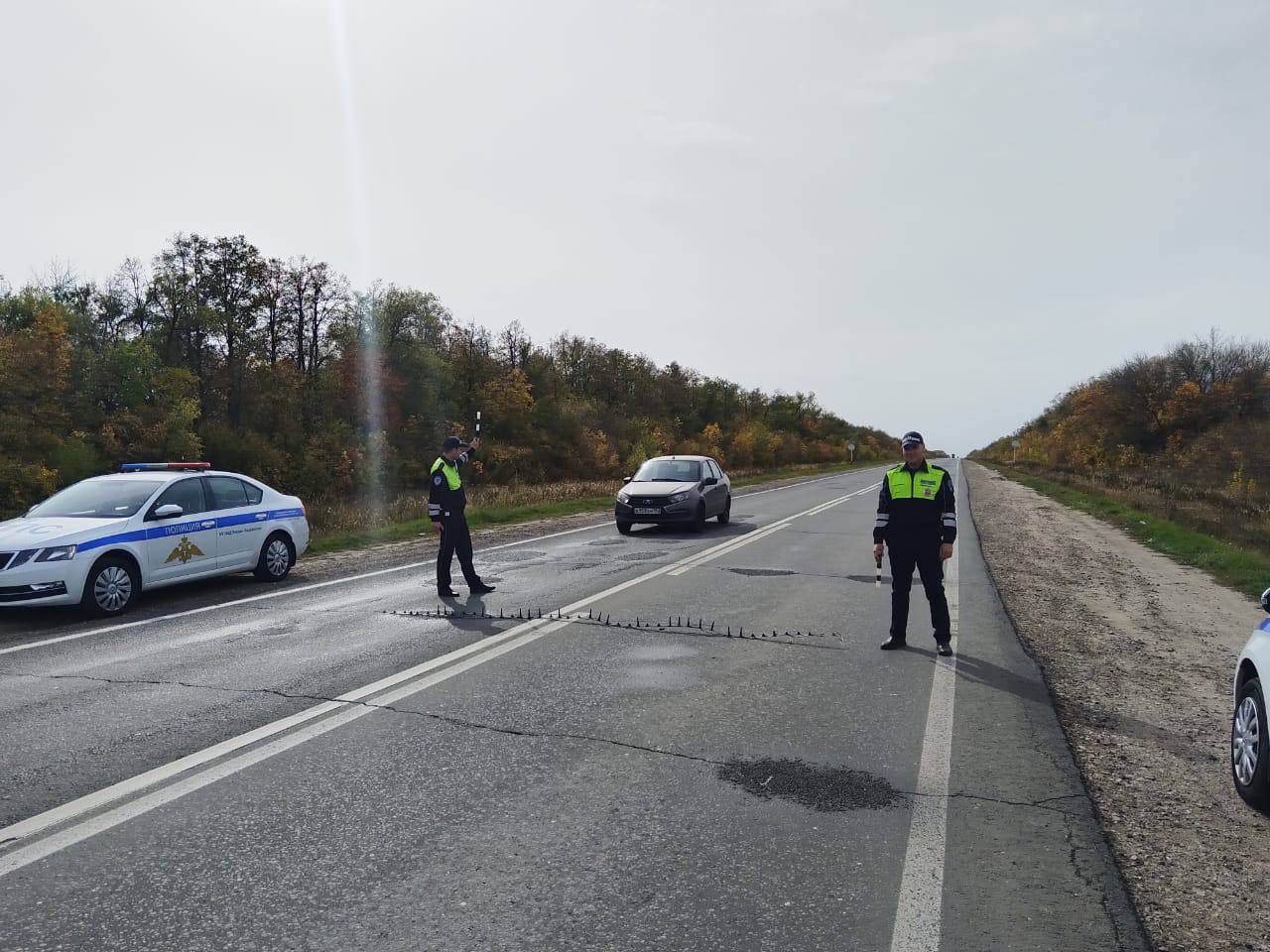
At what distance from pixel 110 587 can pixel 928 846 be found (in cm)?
877

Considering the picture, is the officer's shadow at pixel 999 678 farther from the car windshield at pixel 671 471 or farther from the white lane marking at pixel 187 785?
the car windshield at pixel 671 471

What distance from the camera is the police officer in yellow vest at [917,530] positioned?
7.87 metres

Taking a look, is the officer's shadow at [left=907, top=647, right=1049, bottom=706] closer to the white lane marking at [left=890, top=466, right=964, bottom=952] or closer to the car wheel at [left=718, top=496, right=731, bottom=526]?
the white lane marking at [left=890, top=466, right=964, bottom=952]

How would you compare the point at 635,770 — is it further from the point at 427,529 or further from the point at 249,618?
the point at 427,529

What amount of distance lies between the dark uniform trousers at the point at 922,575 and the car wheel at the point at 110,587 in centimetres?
798

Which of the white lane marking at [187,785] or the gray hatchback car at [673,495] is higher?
the gray hatchback car at [673,495]

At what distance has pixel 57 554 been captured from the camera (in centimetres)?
891

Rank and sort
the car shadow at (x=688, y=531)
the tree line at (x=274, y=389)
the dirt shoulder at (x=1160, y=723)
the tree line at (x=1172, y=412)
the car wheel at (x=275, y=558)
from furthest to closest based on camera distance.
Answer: the tree line at (x=1172, y=412), the tree line at (x=274, y=389), the car shadow at (x=688, y=531), the car wheel at (x=275, y=558), the dirt shoulder at (x=1160, y=723)

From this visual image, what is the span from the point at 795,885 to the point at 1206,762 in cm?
313

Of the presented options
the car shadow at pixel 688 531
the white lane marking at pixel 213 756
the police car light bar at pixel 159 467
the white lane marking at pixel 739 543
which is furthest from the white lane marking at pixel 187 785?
the car shadow at pixel 688 531

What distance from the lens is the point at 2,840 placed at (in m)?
3.76

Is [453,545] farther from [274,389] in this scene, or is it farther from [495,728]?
[274,389]

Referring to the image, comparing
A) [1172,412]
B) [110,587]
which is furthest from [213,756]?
[1172,412]

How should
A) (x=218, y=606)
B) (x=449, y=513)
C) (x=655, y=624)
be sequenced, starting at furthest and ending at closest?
(x=449, y=513)
(x=218, y=606)
(x=655, y=624)
